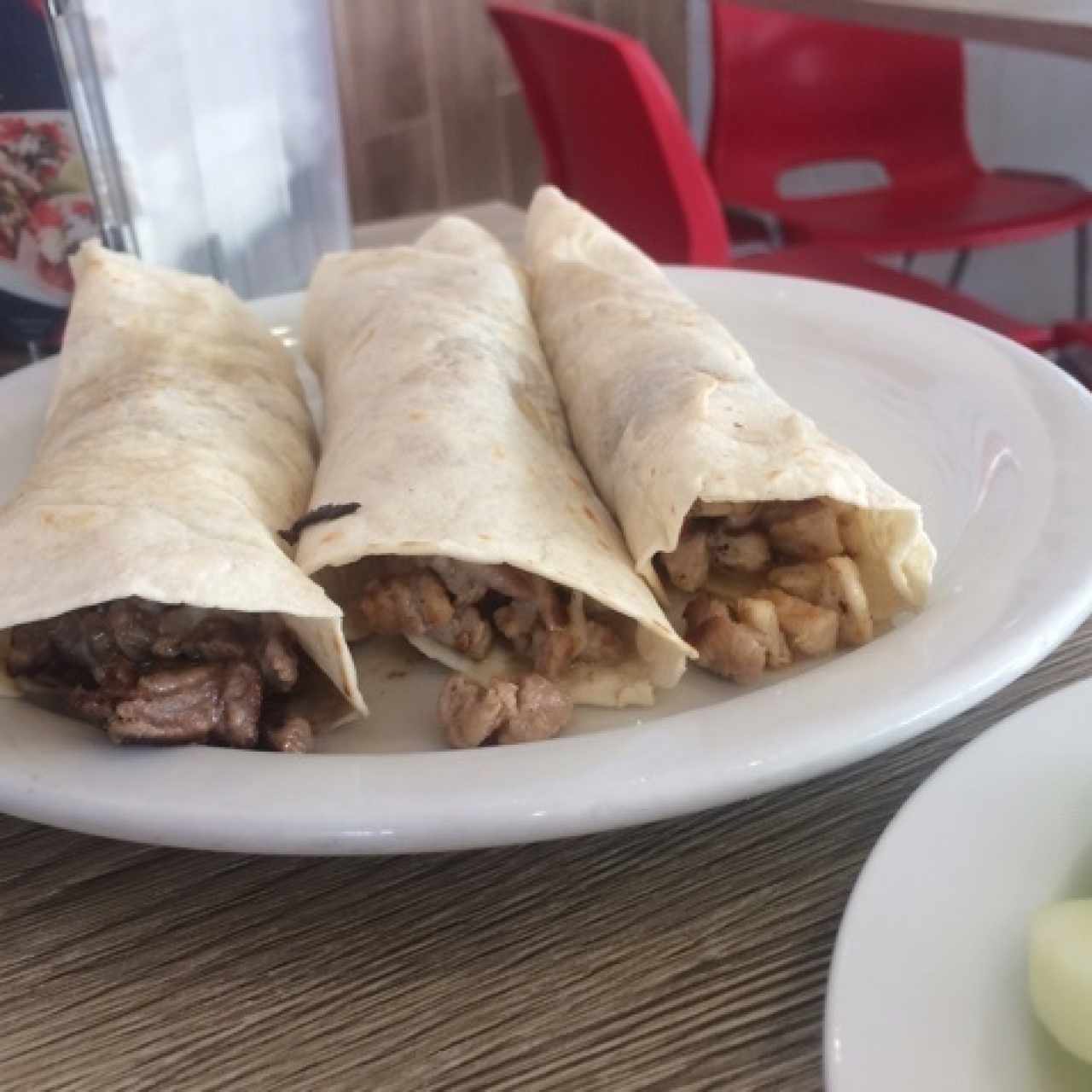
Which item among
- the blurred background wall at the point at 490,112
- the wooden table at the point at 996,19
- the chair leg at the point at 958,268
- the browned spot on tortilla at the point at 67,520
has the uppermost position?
the browned spot on tortilla at the point at 67,520

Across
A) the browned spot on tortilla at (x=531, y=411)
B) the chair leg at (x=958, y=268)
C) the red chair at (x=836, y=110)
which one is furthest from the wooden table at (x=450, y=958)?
the chair leg at (x=958, y=268)

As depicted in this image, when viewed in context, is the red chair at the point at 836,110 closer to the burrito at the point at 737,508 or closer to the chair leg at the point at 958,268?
the chair leg at the point at 958,268

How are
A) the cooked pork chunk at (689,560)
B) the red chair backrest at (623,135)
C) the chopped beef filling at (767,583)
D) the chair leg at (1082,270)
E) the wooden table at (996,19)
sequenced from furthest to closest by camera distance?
the chair leg at (1082,270)
the red chair backrest at (623,135)
the wooden table at (996,19)
the cooked pork chunk at (689,560)
the chopped beef filling at (767,583)

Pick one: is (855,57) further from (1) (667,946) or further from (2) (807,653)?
(1) (667,946)

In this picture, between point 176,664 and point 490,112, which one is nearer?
point 176,664

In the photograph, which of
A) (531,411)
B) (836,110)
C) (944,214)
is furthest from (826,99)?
(531,411)

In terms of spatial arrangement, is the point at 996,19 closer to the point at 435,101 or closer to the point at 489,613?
the point at 489,613
